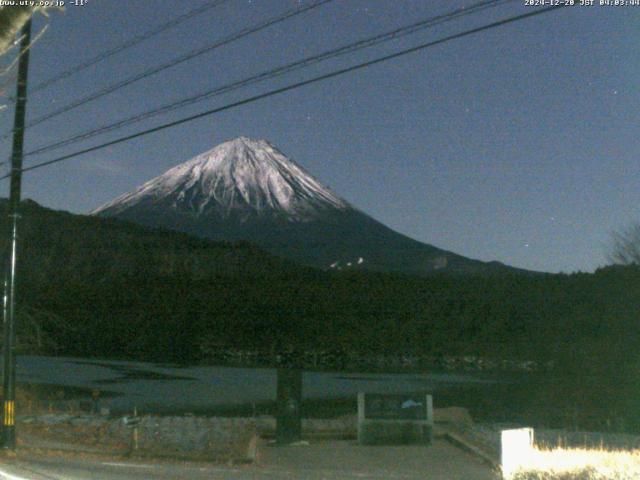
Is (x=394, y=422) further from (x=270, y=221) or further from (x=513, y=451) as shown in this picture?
(x=270, y=221)

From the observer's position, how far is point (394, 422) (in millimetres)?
17969

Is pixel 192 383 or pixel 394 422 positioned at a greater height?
pixel 394 422

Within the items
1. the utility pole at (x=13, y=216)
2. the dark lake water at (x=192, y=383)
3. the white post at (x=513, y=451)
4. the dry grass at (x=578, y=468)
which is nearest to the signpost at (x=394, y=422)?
the dry grass at (x=578, y=468)

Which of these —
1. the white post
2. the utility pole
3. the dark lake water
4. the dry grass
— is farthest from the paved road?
the dark lake water

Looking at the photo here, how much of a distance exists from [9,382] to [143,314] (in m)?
78.9

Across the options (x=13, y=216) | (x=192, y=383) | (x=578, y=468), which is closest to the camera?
(x=578, y=468)

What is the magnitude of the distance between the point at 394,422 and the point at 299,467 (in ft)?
11.5

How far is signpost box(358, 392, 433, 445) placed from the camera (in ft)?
58.7

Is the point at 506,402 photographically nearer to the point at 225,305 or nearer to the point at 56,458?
the point at 56,458

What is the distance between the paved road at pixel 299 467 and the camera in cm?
1330

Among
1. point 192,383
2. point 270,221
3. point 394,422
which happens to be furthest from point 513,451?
point 270,221

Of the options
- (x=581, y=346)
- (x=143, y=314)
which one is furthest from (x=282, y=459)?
(x=143, y=314)

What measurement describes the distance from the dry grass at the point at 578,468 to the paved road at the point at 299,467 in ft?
2.99

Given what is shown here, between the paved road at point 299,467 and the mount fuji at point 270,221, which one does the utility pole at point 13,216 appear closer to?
the paved road at point 299,467
